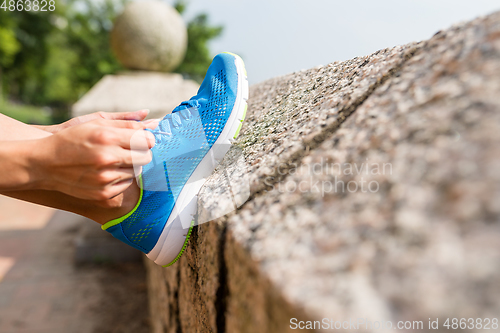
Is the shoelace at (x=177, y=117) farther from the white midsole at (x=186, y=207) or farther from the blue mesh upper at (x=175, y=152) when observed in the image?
the white midsole at (x=186, y=207)

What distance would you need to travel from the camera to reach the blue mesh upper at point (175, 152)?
3.30ft

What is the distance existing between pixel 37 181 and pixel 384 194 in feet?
3.01

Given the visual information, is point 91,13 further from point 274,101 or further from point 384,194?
point 384,194

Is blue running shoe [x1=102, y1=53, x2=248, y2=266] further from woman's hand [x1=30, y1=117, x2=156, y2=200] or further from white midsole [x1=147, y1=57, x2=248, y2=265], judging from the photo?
woman's hand [x1=30, y1=117, x2=156, y2=200]

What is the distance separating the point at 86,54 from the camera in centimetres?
1331

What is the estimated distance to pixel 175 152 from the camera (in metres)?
1.08

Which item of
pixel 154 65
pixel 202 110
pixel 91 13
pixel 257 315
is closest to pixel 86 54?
pixel 91 13

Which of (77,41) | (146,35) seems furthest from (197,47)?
(146,35)

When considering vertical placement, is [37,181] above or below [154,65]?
below

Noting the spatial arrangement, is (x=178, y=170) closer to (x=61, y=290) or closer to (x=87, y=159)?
(x=87, y=159)

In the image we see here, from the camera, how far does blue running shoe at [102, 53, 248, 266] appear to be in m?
0.99

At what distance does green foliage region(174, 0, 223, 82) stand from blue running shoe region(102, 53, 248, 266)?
39.3ft

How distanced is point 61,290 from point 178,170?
8.63 ft

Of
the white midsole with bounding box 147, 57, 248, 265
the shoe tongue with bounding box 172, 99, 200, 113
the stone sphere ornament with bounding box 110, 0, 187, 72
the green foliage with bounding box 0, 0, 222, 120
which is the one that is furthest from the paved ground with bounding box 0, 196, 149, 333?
the green foliage with bounding box 0, 0, 222, 120
